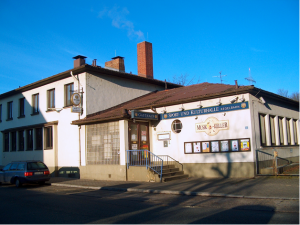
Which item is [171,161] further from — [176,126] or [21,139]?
[21,139]

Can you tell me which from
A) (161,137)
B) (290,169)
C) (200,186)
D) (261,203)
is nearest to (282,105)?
(290,169)

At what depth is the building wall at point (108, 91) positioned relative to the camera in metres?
A: 18.7

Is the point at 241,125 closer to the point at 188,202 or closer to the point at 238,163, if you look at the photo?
the point at 238,163

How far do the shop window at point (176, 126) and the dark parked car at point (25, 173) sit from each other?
24.8 ft

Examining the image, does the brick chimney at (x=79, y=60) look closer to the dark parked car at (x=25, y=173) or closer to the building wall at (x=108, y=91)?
the building wall at (x=108, y=91)

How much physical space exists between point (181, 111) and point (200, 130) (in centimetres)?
150

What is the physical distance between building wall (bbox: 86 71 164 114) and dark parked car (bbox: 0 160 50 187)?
4534 mm

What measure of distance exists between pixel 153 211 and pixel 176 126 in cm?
803

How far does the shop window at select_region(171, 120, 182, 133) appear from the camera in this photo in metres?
15.6

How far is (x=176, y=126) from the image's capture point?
51.7 ft

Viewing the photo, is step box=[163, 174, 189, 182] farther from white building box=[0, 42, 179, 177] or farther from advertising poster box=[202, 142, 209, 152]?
white building box=[0, 42, 179, 177]

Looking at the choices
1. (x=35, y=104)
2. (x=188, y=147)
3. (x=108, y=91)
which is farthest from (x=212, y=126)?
(x=35, y=104)

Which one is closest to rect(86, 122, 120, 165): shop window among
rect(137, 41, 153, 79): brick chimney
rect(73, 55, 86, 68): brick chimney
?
rect(73, 55, 86, 68): brick chimney

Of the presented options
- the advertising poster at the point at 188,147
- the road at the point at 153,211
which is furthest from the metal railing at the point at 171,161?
the road at the point at 153,211
